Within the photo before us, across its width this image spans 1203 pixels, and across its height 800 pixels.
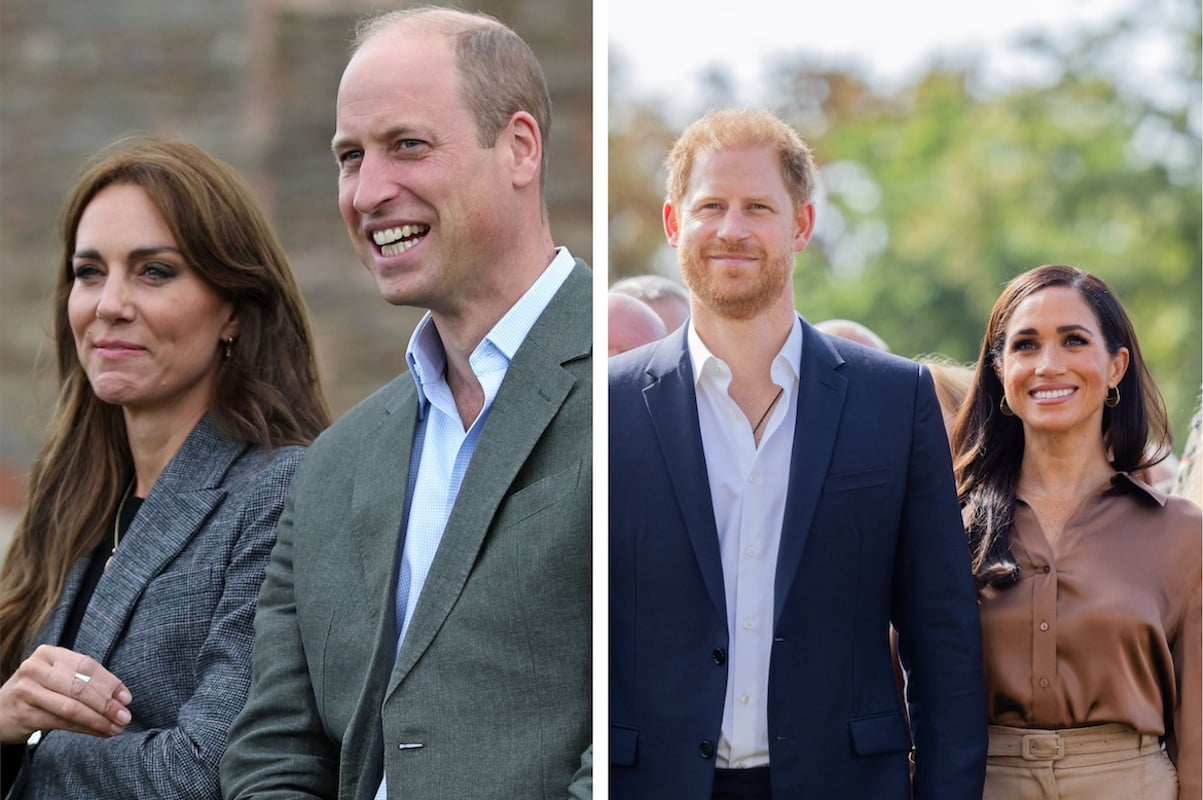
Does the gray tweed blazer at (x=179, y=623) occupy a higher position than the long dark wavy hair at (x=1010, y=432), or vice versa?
the long dark wavy hair at (x=1010, y=432)

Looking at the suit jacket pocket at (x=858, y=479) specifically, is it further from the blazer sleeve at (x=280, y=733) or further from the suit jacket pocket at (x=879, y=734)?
the blazer sleeve at (x=280, y=733)

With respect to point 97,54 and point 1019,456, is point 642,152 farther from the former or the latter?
point 97,54

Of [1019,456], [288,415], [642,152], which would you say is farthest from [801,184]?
[288,415]

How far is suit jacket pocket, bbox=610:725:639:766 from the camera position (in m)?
2.75

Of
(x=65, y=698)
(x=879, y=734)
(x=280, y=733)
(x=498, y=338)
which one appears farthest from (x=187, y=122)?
(x=879, y=734)

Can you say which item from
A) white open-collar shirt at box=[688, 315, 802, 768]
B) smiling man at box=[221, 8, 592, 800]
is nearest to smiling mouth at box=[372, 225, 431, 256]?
smiling man at box=[221, 8, 592, 800]

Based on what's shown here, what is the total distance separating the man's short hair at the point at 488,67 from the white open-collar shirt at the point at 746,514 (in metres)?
0.50

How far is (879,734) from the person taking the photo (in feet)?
8.86

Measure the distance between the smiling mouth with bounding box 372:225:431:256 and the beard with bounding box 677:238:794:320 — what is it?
1.51ft

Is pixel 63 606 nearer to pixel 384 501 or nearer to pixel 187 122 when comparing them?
pixel 384 501

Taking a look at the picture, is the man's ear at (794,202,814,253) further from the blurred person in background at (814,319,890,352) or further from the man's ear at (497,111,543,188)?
the man's ear at (497,111,543,188)

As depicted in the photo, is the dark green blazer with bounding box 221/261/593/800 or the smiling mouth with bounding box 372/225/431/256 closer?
the dark green blazer with bounding box 221/261/593/800

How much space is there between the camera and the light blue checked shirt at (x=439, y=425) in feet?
9.43

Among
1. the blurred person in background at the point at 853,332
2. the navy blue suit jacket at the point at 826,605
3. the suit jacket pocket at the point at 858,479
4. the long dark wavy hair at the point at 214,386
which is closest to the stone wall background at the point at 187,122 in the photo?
the long dark wavy hair at the point at 214,386
